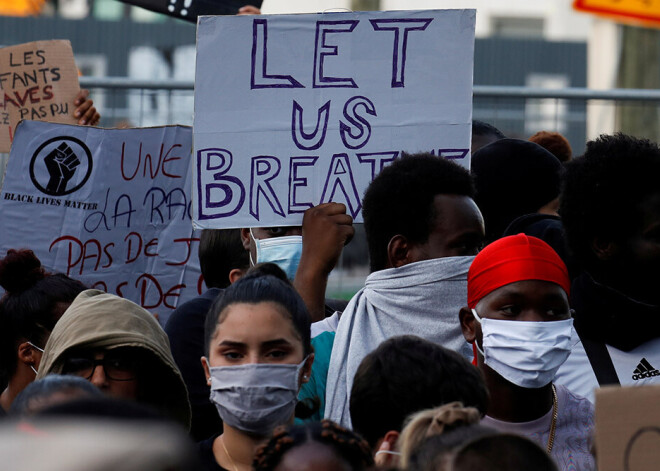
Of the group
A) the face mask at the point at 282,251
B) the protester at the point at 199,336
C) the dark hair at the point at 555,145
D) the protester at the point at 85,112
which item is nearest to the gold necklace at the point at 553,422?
the protester at the point at 199,336

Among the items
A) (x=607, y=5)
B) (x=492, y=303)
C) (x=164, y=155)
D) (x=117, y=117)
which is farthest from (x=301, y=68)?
(x=607, y=5)

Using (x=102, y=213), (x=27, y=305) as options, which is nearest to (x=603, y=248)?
(x=27, y=305)

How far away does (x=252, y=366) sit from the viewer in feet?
11.0

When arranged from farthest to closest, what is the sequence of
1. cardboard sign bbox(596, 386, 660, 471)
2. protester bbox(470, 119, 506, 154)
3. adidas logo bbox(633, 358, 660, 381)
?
protester bbox(470, 119, 506, 154) < adidas logo bbox(633, 358, 660, 381) < cardboard sign bbox(596, 386, 660, 471)

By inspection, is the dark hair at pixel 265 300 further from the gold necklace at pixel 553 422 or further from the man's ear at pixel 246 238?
the man's ear at pixel 246 238

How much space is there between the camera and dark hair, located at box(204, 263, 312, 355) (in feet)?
11.4

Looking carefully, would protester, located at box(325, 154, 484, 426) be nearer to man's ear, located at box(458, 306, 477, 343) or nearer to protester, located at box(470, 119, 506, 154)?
man's ear, located at box(458, 306, 477, 343)

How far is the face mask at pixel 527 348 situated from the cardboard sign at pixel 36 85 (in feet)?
10.7

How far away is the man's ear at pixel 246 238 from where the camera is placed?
14.9 ft

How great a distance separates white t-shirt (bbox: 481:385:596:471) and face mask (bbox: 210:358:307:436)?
595 mm

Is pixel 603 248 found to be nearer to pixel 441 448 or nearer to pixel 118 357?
pixel 118 357

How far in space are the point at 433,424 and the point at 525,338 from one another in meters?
1.01

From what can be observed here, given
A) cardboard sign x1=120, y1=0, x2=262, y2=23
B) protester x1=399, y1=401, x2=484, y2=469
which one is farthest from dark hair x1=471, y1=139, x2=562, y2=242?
protester x1=399, y1=401, x2=484, y2=469

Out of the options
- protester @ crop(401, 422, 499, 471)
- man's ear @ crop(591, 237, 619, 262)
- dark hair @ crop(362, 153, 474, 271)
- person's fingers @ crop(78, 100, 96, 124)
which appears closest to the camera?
protester @ crop(401, 422, 499, 471)
